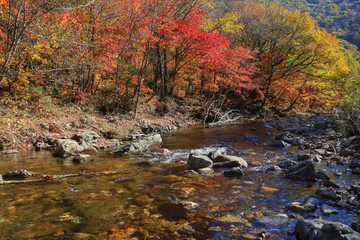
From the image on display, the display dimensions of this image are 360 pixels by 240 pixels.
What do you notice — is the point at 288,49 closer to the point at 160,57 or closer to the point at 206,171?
the point at 160,57

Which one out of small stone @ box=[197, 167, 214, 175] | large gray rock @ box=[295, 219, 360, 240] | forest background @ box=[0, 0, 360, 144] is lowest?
small stone @ box=[197, 167, 214, 175]

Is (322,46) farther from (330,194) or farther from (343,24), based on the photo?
(343,24)

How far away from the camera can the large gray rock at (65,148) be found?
8215mm

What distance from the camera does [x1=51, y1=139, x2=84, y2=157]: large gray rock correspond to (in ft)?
27.0

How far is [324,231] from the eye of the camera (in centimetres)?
299

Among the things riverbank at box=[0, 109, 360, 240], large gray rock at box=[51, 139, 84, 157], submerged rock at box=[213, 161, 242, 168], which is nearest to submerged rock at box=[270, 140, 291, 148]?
riverbank at box=[0, 109, 360, 240]

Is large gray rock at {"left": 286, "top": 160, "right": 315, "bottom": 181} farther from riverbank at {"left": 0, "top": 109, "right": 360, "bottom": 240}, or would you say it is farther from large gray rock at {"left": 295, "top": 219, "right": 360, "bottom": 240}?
large gray rock at {"left": 295, "top": 219, "right": 360, "bottom": 240}

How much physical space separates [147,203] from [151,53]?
1702 centimetres

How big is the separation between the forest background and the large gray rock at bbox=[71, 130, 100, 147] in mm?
2520

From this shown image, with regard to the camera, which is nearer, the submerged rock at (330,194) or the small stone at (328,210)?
the small stone at (328,210)

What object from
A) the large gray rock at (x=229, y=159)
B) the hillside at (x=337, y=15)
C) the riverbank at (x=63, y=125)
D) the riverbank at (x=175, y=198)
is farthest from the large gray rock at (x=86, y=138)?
the hillside at (x=337, y=15)

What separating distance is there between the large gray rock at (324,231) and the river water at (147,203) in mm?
240

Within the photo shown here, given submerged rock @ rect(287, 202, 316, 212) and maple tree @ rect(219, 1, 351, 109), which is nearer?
submerged rock @ rect(287, 202, 316, 212)

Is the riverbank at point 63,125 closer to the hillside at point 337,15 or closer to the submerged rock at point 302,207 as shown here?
the submerged rock at point 302,207
